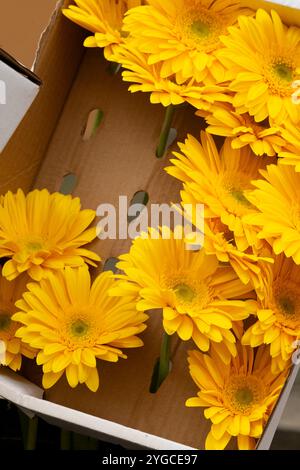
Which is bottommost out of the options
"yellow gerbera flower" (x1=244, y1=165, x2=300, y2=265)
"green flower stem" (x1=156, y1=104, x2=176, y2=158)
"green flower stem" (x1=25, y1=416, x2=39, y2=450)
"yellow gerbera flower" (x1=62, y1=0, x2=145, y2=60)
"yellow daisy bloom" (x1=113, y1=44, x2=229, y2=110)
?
"green flower stem" (x1=25, y1=416, x2=39, y2=450)

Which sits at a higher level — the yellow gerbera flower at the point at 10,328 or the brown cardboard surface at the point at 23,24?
the brown cardboard surface at the point at 23,24

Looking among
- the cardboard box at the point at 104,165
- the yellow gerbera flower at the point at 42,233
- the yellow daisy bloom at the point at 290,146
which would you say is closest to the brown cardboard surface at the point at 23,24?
the cardboard box at the point at 104,165

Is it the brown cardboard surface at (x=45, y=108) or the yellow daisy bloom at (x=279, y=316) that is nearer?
the yellow daisy bloom at (x=279, y=316)

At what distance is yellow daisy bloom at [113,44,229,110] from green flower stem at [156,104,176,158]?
0.15ft

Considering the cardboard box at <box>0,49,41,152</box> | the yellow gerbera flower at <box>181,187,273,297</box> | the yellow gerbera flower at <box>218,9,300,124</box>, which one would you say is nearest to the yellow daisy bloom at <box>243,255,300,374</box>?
the yellow gerbera flower at <box>181,187,273,297</box>

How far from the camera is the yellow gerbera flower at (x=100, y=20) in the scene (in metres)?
0.75

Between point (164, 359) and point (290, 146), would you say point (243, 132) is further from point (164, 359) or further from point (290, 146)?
point (164, 359)

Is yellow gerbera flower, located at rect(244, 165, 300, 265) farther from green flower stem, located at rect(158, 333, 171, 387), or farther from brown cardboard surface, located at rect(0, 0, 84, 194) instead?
brown cardboard surface, located at rect(0, 0, 84, 194)

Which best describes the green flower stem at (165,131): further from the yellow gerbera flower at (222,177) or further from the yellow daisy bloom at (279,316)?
the yellow daisy bloom at (279,316)

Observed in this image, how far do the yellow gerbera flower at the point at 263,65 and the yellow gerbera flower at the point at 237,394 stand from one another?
200 mm

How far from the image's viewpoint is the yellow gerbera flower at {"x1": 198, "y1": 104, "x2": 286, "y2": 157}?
27.8 inches

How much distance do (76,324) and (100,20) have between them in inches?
11.0

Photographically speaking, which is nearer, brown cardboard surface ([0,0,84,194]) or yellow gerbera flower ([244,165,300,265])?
yellow gerbera flower ([244,165,300,265])

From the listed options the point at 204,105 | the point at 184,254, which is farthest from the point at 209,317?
the point at 204,105
